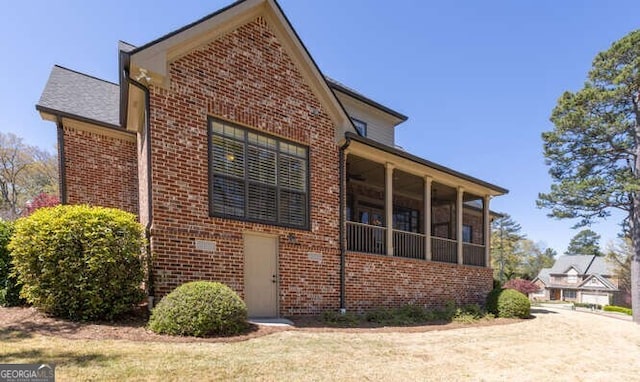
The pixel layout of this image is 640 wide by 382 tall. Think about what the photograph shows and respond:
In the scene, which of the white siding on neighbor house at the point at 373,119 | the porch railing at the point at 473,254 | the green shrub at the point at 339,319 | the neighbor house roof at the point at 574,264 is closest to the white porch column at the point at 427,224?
the porch railing at the point at 473,254

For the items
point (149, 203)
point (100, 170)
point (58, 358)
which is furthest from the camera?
point (100, 170)

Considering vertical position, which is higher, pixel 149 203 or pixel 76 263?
pixel 149 203

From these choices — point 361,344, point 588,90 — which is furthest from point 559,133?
point 361,344

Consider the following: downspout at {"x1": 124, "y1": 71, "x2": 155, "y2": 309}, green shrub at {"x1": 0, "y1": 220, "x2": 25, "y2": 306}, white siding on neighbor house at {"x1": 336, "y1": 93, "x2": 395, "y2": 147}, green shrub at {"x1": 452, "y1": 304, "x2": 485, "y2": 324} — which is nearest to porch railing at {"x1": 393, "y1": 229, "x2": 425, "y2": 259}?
green shrub at {"x1": 452, "y1": 304, "x2": 485, "y2": 324}

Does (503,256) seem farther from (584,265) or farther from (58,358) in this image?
(58,358)

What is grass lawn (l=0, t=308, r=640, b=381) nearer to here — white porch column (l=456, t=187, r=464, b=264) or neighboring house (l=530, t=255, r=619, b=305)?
white porch column (l=456, t=187, r=464, b=264)

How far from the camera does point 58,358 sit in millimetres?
4371

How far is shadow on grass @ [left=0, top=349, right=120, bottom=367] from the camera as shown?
421 centimetres

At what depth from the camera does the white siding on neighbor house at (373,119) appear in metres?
15.6

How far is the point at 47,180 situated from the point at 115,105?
29162 millimetres

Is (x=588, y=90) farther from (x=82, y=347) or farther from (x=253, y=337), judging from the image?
(x=82, y=347)

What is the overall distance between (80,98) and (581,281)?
68113mm

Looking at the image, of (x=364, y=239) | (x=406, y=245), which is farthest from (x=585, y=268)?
(x=364, y=239)

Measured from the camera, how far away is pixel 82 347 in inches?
193
